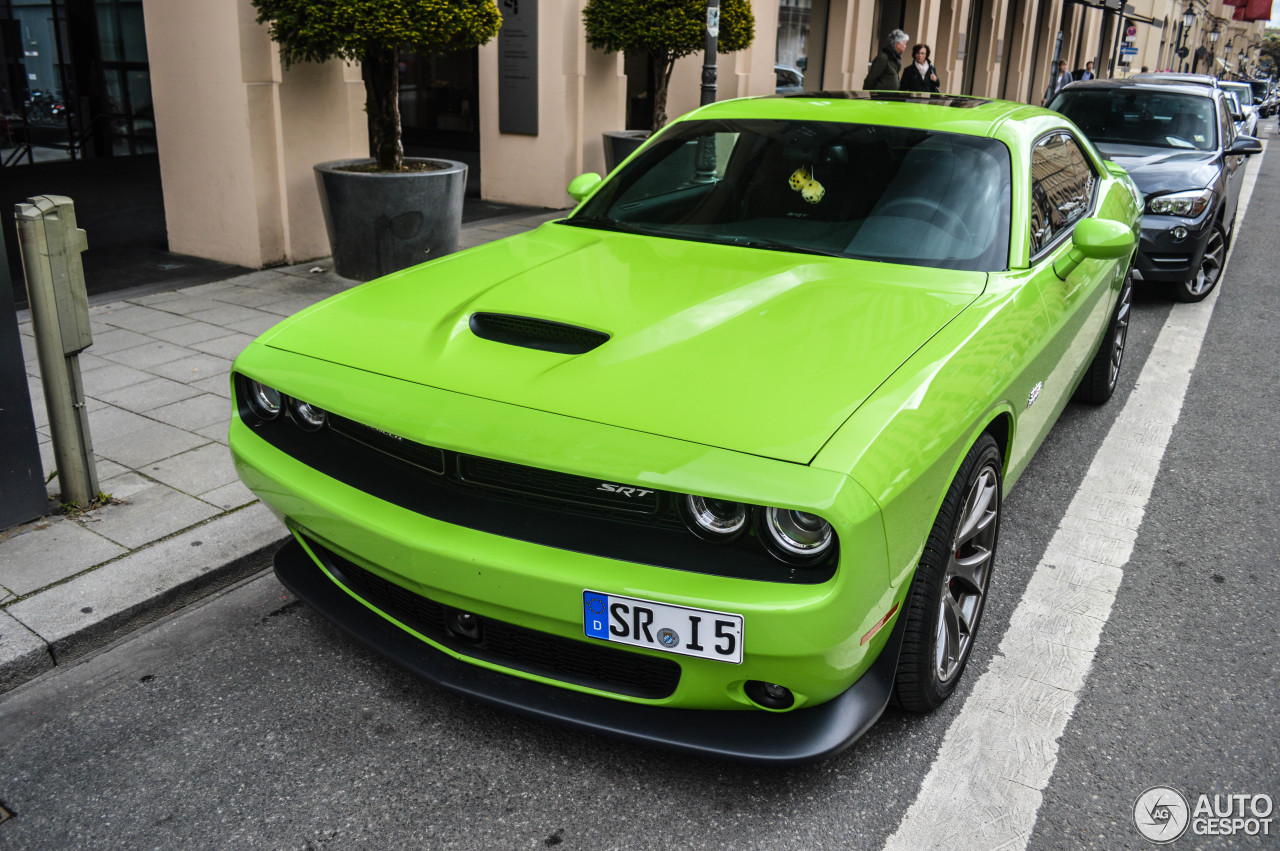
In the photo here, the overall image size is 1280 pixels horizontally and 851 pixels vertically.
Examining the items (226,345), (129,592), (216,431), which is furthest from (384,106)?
(129,592)

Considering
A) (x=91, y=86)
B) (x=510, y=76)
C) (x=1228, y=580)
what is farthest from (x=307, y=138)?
(x=91, y=86)

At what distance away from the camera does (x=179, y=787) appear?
261 centimetres

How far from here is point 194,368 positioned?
18.6 ft

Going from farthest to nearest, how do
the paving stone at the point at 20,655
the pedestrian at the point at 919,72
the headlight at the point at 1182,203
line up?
the pedestrian at the point at 919,72 < the headlight at the point at 1182,203 < the paving stone at the point at 20,655

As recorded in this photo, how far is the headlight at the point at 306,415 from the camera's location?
9.64 ft

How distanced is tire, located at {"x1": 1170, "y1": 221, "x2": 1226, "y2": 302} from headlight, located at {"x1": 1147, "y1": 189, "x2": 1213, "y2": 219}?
1.89 feet

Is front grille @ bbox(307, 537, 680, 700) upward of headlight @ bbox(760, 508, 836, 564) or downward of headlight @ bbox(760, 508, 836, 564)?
downward

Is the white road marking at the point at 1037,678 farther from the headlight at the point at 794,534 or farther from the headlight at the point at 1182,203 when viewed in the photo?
the headlight at the point at 1182,203

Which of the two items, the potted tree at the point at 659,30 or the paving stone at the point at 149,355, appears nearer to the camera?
the paving stone at the point at 149,355

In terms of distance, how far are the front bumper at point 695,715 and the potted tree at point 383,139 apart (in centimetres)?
523

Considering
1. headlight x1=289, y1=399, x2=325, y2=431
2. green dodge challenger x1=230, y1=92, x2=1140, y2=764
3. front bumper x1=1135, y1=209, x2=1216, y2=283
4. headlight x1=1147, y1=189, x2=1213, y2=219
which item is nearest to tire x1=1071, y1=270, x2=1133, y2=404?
green dodge challenger x1=230, y1=92, x2=1140, y2=764

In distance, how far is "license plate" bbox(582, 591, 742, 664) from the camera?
220cm

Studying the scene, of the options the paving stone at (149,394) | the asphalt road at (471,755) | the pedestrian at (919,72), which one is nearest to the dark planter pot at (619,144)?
the pedestrian at (919,72)

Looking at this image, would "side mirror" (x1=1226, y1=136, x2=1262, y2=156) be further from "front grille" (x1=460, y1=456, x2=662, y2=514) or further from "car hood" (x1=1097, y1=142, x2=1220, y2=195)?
"front grille" (x1=460, y1=456, x2=662, y2=514)
